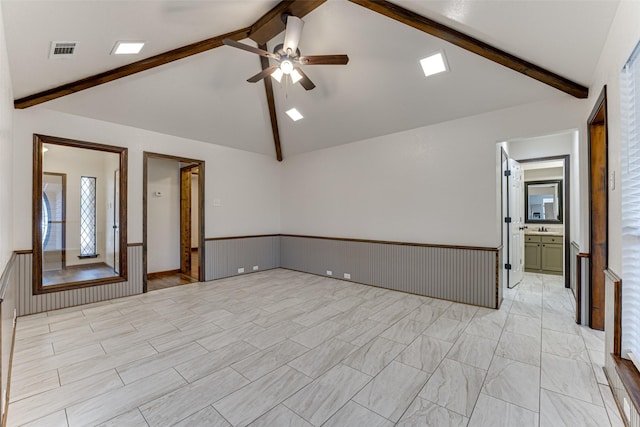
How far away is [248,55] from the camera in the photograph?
396 cm

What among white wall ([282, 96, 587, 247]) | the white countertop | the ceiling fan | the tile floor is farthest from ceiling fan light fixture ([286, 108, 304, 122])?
the white countertop

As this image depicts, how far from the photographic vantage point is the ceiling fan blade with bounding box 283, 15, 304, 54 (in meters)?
2.90

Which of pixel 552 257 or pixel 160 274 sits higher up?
pixel 552 257

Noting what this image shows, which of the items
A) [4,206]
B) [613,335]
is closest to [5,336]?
[4,206]

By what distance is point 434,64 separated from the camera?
339cm

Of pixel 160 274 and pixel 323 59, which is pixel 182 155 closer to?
pixel 160 274

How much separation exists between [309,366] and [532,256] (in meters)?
6.01

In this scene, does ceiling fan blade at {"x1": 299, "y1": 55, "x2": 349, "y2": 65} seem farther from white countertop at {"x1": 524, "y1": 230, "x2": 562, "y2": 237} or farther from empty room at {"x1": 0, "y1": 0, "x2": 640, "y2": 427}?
white countertop at {"x1": 524, "y1": 230, "x2": 562, "y2": 237}

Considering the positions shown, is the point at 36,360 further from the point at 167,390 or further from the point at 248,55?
the point at 248,55

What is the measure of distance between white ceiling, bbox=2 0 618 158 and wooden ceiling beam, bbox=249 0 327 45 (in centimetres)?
9

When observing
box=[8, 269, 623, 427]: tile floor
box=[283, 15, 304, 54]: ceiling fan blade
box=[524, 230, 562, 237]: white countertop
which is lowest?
box=[8, 269, 623, 427]: tile floor

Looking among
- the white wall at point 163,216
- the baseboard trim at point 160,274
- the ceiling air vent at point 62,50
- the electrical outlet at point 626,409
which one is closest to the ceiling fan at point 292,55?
the ceiling air vent at point 62,50

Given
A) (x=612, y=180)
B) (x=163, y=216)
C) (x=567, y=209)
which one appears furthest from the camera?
(x=163, y=216)

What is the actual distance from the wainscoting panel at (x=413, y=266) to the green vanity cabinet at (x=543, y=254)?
9.85 ft
